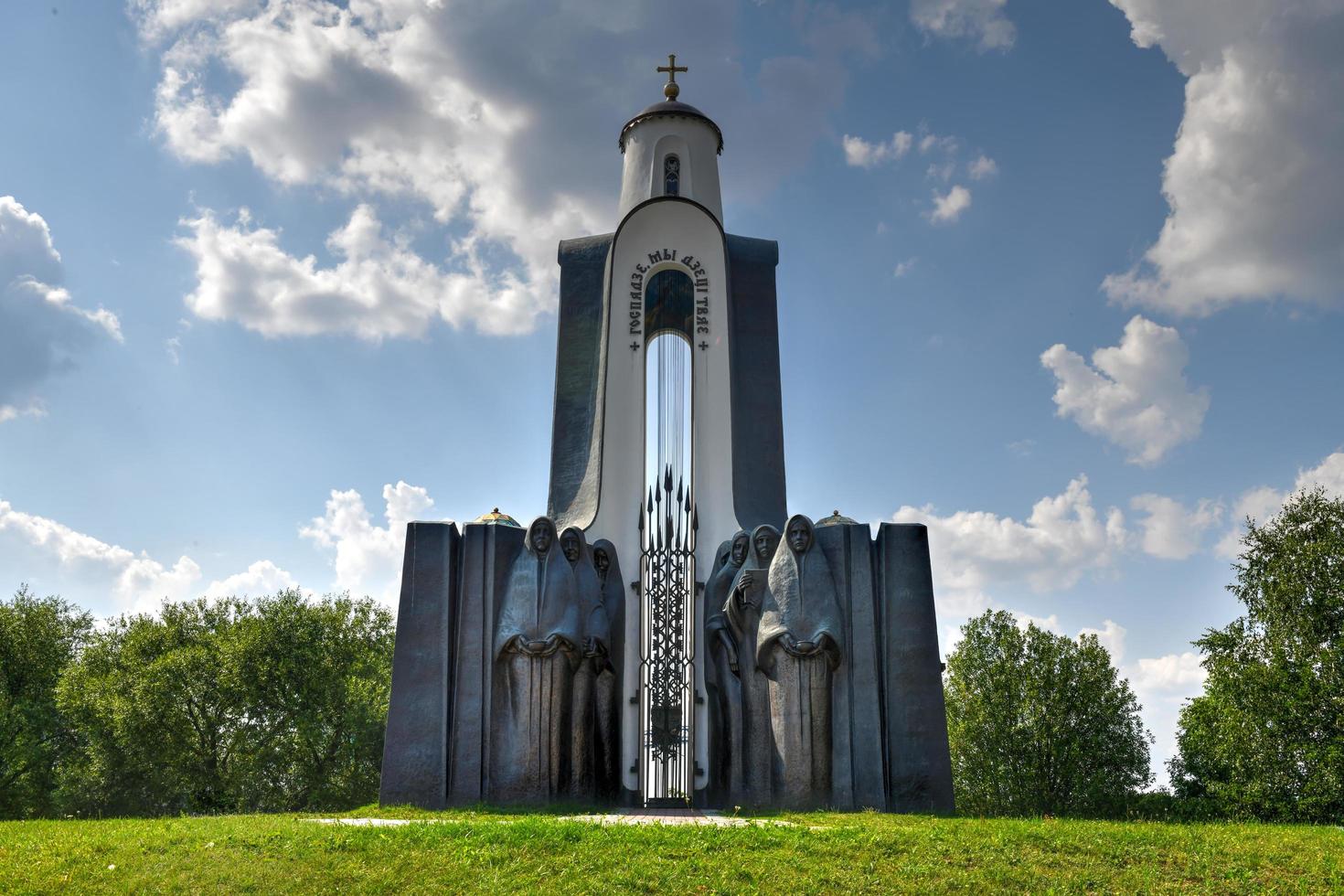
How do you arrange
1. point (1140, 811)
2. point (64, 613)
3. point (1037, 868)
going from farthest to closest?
1. point (64, 613)
2. point (1140, 811)
3. point (1037, 868)

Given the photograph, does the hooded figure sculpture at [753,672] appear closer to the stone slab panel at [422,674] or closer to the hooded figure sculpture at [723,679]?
the hooded figure sculpture at [723,679]

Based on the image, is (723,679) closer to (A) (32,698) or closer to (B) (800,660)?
(B) (800,660)

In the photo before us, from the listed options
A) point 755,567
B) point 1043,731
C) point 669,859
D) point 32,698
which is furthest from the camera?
point 32,698

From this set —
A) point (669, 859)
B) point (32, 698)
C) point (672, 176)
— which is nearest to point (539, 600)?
point (669, 859)

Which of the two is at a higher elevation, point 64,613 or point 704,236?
point 704,236

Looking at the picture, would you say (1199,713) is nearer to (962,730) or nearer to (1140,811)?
(1140,811)

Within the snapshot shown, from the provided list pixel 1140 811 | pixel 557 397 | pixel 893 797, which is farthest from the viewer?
pixel 1140 811

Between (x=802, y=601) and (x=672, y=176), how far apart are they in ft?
27.4

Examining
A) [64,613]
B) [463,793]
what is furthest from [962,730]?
[64,613]

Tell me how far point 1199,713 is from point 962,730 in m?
5.70

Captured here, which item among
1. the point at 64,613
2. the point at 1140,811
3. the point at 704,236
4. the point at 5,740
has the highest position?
the point at 704,236

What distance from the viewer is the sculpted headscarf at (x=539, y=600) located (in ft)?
40.5

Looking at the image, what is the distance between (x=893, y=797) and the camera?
11.6m

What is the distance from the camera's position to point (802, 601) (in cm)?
1209
